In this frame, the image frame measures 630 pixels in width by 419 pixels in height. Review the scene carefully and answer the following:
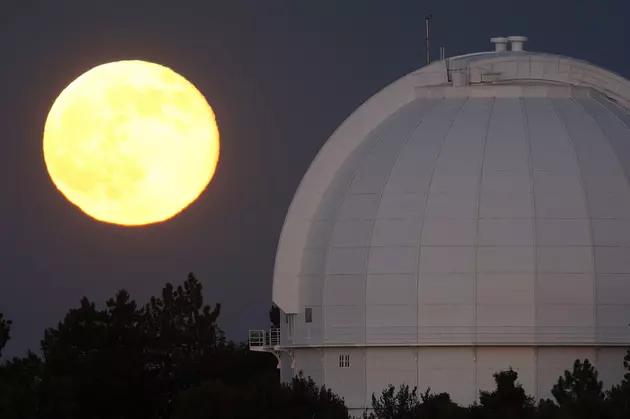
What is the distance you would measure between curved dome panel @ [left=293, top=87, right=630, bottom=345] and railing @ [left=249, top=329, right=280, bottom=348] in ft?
9.36

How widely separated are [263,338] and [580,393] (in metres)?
15.9

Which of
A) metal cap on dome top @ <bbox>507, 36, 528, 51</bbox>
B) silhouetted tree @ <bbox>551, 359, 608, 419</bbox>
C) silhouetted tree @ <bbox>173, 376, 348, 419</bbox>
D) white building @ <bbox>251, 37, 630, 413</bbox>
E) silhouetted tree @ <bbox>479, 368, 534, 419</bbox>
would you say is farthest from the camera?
metal cap on dome top @ <bbox>507, 36, 528, 51</bbox>

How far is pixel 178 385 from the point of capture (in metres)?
71.3

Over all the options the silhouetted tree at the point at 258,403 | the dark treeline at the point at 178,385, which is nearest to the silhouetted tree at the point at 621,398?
the dark treeline at the point at 178,385

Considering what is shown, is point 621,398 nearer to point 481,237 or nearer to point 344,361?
point 481,237

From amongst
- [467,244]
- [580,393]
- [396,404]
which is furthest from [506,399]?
[467,244]

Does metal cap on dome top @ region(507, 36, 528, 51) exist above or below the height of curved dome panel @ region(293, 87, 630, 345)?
above

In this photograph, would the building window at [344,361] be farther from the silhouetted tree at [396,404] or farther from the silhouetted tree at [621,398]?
the silhouetted tree at [621,398]

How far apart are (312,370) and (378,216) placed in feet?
16.1

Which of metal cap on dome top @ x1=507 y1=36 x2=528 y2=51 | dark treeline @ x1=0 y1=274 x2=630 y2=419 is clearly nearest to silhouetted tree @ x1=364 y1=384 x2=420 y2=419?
dark treeline @ x1=0 y1=274 x2=630 y2=419

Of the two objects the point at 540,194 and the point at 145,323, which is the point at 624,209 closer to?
the point at 540,194

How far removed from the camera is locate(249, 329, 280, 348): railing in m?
72.8

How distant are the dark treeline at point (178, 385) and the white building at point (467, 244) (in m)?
1.13

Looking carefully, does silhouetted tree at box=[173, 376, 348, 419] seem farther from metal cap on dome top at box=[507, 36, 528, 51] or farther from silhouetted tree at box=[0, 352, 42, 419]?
metal cap on dome top at box=[507, 36, 528, 51]
